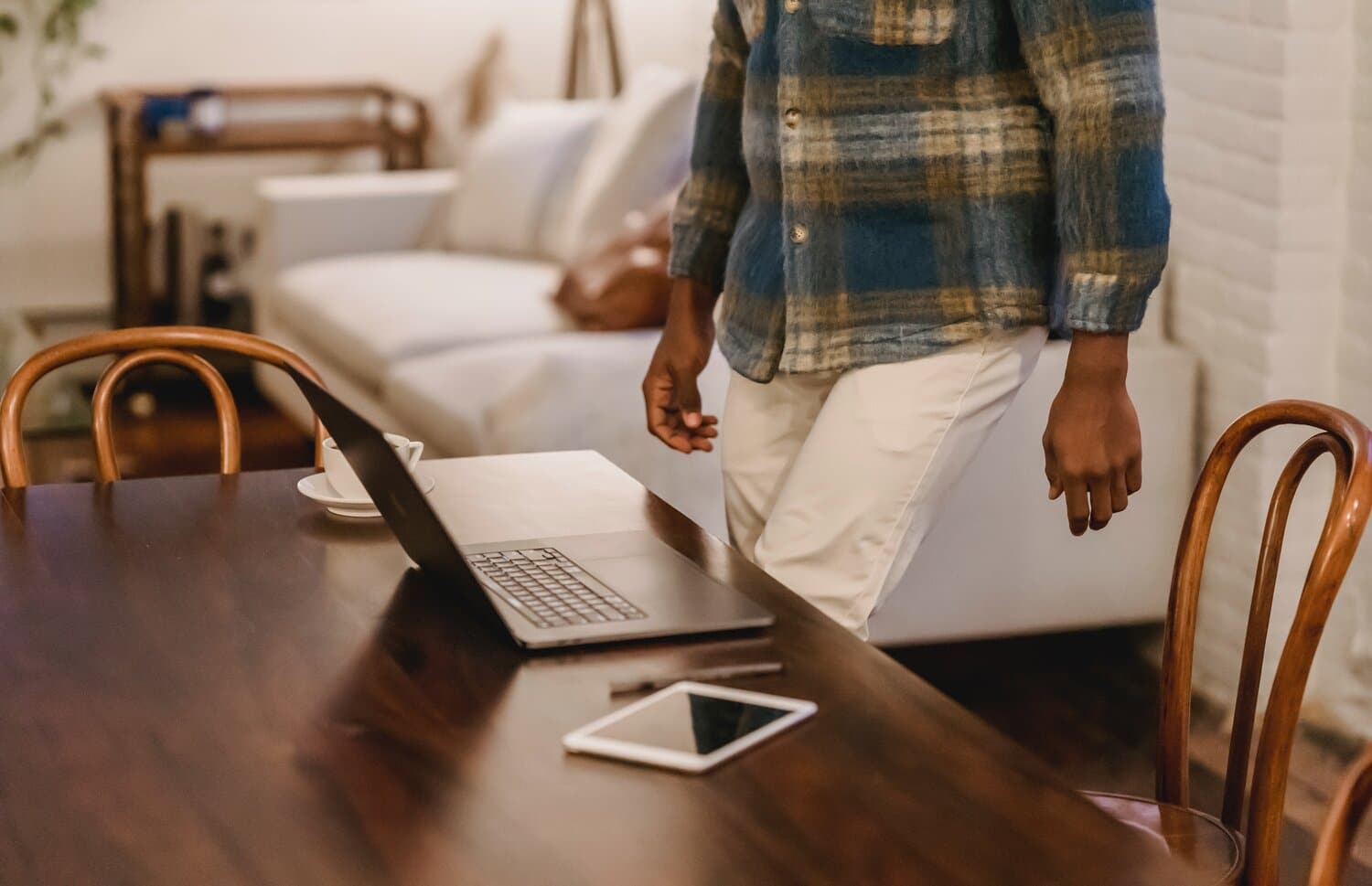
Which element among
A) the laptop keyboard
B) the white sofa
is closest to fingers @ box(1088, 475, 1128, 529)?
the laptop keyboard

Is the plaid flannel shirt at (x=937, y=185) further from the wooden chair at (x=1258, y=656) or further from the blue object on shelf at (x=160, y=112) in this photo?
the blue object on shelf at (x=160, y=112)

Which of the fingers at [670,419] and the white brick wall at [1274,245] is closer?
the fingers at [670,419]

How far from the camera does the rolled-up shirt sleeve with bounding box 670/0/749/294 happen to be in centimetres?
204

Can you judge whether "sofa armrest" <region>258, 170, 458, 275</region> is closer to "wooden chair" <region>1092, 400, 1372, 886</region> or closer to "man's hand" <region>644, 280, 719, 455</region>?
"man's hand" <region>644, 280, 719, 455</region>

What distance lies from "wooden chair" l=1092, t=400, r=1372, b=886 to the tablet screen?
1.22 feet

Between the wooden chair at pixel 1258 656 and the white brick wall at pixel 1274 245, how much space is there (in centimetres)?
135

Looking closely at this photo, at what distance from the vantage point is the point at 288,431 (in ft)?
15.6

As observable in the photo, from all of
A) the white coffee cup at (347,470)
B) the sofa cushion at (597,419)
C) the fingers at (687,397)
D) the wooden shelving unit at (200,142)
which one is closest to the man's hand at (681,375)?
the fingers at (687,397)

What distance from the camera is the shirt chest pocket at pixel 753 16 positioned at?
1818 millimetres

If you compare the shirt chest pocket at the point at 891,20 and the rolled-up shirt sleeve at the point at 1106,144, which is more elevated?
the shirt chest pocket at the point at 891,20

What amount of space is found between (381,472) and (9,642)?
0.92 ft

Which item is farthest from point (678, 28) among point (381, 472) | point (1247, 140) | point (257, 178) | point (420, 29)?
point (381, 472)

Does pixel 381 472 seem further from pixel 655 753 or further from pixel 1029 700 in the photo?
pixel 1029 700

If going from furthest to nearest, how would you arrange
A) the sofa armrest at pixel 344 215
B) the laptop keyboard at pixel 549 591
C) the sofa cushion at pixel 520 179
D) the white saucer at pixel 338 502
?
1. the sofa armrest at pixel 344 215
2. the sofa cushion at pixel 520 179
3. the white saucer at pixel 338 502
4. the laptop keyboard at pixel 549 591
